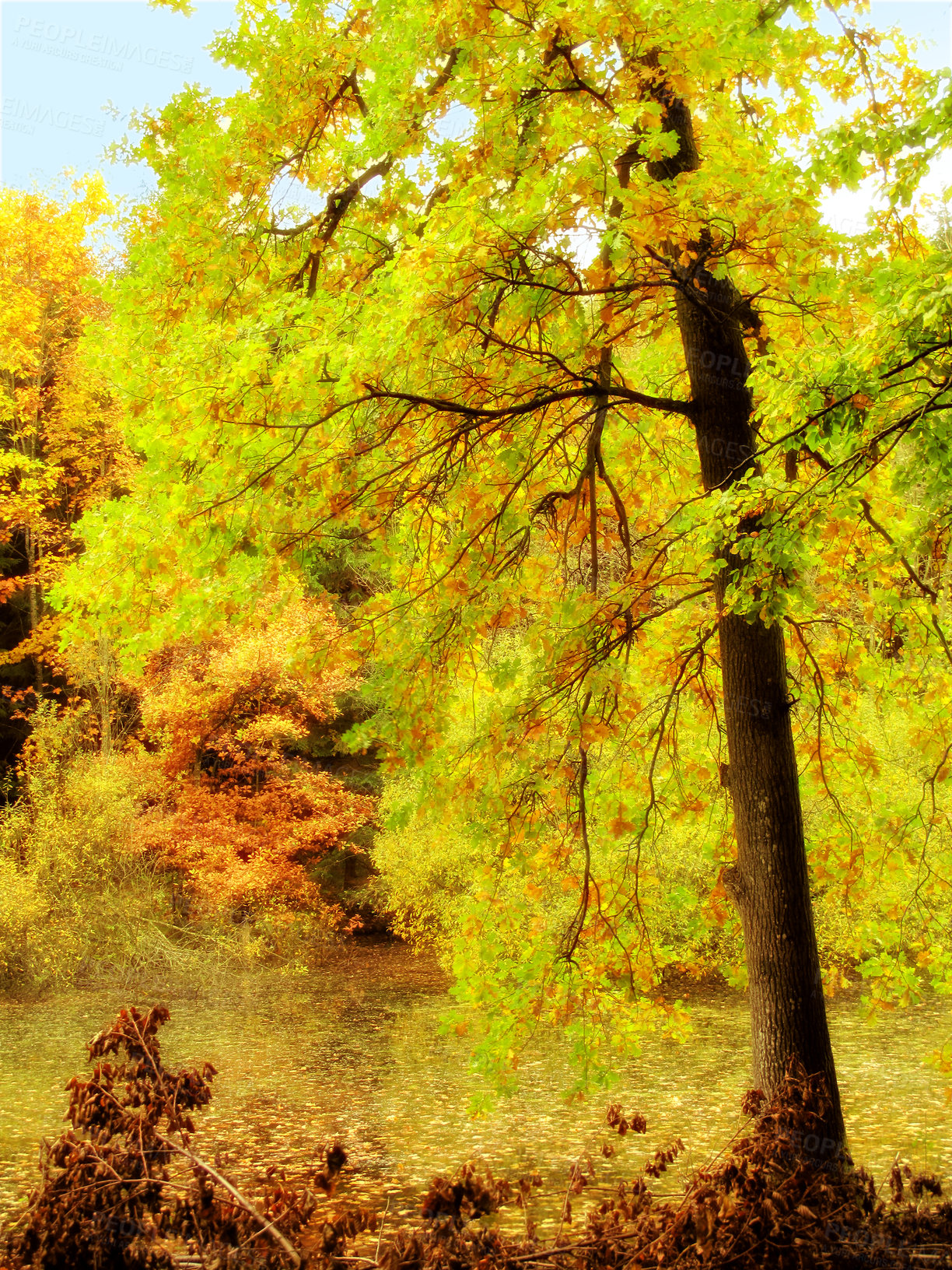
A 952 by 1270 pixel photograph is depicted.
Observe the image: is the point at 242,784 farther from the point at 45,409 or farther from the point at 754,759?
the point at 754,759

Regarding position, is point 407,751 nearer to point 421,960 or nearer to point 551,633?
point 551,633

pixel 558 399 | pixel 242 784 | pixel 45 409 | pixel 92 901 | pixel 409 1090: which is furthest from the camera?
pixel 45 409

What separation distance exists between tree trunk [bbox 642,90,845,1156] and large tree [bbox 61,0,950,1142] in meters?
0.02

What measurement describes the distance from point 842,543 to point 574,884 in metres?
2.20

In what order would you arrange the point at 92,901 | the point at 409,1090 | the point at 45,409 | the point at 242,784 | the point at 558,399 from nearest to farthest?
the point at 558,399 < the point at 409,1090 < the point at 92,901 < the point at 242,784 < the point at 45,409

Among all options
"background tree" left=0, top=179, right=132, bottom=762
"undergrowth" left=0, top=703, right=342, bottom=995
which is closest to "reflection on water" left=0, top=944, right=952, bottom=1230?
"undergrowth" left=0, top=703, right=342, bottom=995

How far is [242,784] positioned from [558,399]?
13.2 metres

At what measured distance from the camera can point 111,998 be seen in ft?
43.1

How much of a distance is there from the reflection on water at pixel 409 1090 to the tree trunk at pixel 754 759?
200 centimetres

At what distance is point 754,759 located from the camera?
16.0 ft

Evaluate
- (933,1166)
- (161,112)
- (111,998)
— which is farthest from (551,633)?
(111,998)

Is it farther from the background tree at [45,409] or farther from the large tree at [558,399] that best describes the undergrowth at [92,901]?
the large tree at [558,399]

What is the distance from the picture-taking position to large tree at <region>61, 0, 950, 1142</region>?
3.96 metres

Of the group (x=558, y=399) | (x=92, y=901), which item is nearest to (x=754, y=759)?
(x=558, y=399)
